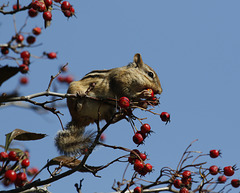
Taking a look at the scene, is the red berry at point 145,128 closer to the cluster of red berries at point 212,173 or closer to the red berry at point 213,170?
the cluster of red berries at point 212,173

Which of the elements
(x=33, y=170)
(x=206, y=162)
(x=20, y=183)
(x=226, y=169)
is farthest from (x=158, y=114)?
(x=33, y=170)

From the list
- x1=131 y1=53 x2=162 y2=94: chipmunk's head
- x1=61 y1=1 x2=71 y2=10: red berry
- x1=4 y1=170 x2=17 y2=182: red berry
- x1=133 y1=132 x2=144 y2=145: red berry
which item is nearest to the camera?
x1=4 y1=170 x2=17 y2=182: red berry

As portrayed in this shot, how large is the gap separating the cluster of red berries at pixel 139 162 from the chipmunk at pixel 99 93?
1452mm

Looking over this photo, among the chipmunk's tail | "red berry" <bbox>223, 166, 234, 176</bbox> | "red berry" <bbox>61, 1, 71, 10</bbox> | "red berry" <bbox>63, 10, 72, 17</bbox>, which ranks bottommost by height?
"red berry" <bbox>223, 166, 234, 176</bbox>

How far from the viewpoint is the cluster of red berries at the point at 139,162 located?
3900 mm

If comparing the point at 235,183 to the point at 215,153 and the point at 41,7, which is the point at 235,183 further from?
the point at 41,7

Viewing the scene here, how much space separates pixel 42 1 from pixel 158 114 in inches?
87.9

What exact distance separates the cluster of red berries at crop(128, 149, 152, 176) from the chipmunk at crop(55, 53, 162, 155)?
1452 millimetres

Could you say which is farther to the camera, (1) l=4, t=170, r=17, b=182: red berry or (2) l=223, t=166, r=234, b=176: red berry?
(2) l=223, t=166, r=234, b=176: red berry

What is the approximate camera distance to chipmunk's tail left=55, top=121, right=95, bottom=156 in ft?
17.3

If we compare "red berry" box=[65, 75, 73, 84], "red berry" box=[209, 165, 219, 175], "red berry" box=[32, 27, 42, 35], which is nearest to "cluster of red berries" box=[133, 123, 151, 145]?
"red berry" box=[209, 165, 219, 175]

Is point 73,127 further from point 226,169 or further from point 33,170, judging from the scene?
point 226,169

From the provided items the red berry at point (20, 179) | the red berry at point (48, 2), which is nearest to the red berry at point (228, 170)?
the red berry at point (20, 179)

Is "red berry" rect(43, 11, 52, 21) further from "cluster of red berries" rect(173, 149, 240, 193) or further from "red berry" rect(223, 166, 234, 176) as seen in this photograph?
"red berry" rect(223, 166, 234, 176)
